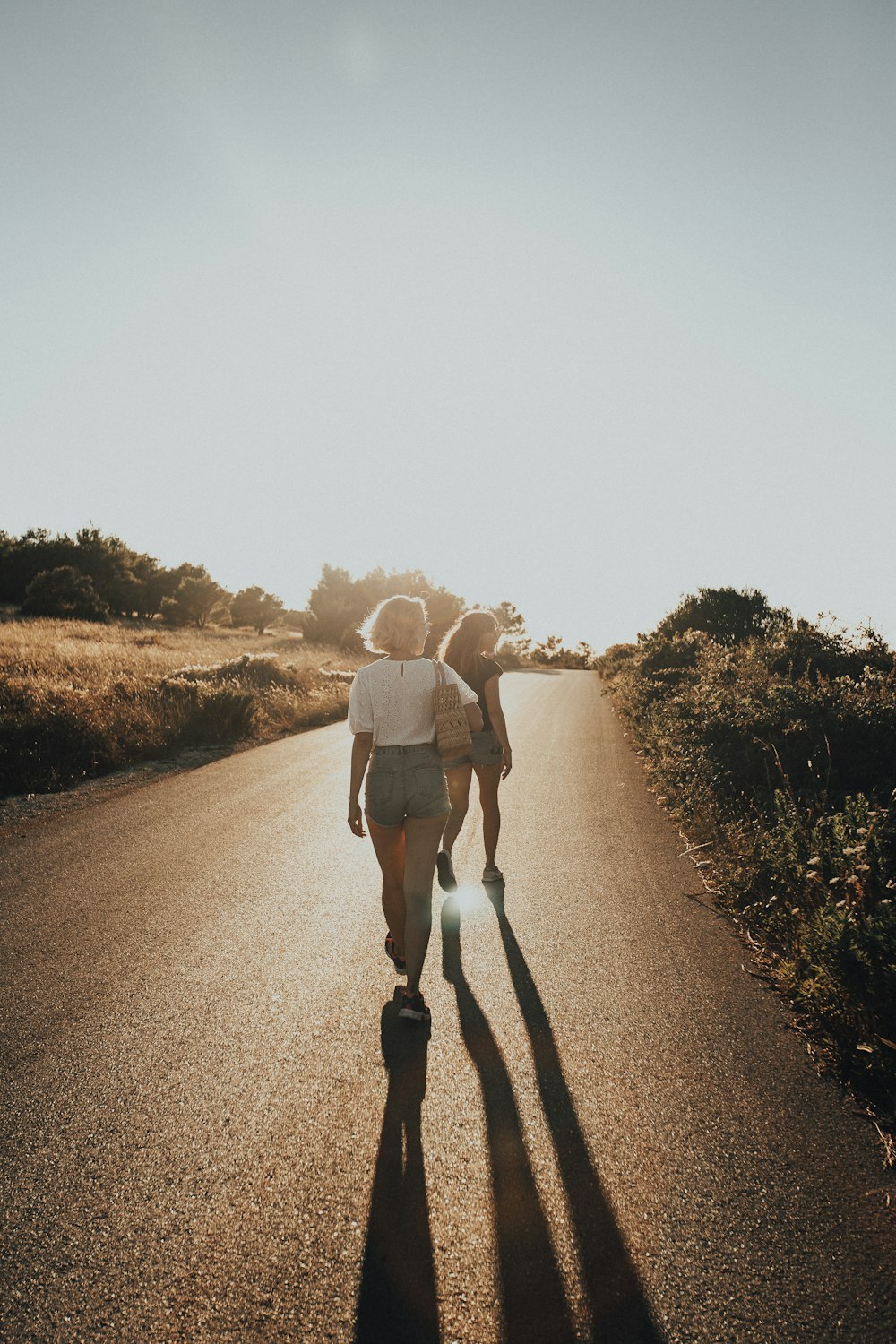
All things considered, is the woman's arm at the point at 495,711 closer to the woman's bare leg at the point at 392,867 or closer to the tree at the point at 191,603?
the woman's bare leg at the point at 392,867

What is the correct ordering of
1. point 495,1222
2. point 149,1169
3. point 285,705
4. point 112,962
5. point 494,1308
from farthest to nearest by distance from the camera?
point 285,705 < point 112,962 < point 149,1169 < point 495,1222 < point 494,1308

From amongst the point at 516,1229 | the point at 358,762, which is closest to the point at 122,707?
the point at 358,762

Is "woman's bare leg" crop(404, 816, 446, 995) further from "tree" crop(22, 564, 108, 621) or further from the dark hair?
"tree" crop(22, 564, 108, 621)

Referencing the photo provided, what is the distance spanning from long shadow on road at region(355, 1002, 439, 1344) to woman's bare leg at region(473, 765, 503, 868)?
2.55 metres

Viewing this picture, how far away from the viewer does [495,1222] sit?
219 centimetres

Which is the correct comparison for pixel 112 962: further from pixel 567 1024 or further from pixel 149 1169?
pixel 567 1024

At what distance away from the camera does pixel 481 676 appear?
505 cm

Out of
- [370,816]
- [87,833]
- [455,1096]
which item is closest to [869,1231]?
[455,1096]

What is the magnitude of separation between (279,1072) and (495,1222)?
4.01 ft

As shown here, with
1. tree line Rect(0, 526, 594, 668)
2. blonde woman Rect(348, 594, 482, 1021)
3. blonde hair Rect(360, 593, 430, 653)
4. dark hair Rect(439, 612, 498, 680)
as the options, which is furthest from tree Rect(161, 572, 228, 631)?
blonde woman Rect(348, 594, 482, 1021)

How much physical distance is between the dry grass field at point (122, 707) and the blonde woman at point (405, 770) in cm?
670

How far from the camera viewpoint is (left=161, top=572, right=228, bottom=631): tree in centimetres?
5453

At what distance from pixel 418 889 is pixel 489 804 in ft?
6.82

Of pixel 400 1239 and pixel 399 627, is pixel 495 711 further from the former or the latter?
pixel 400 1239
